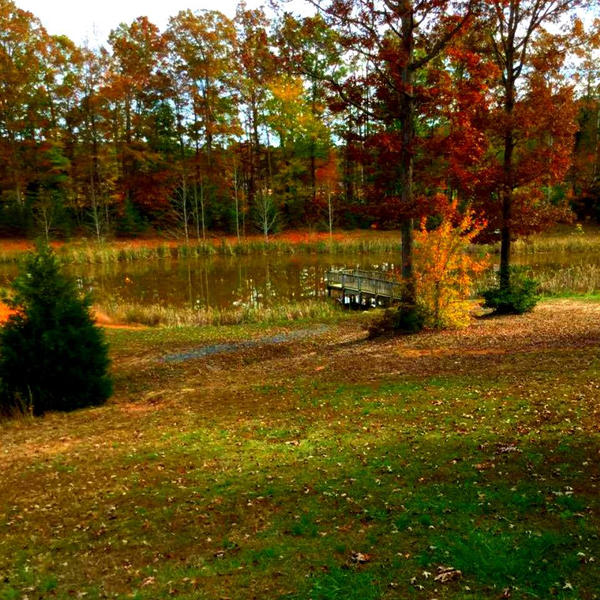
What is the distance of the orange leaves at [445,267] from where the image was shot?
13.8 metres

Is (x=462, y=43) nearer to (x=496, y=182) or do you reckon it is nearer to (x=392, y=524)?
(x=496, y=182)

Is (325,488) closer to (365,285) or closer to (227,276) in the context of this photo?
(365,285)

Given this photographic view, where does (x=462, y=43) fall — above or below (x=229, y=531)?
above

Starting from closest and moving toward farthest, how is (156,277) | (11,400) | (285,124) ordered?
(11,400), (156,277), (285,124)

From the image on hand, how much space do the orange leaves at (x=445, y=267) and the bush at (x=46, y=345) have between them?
826 cm

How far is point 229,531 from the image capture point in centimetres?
504

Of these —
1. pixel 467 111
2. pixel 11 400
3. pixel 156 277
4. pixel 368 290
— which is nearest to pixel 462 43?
pixel 467 111

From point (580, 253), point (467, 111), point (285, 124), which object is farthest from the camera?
point (285, 124)

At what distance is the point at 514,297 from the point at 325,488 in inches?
500

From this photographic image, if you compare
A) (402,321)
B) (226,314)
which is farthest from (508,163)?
(226,314)

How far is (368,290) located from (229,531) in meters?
18.1

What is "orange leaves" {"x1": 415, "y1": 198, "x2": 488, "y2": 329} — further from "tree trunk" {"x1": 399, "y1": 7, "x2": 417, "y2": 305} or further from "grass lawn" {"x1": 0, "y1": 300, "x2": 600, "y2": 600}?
"grass lawn" {"x1": 0, "y1": 300, "x2": 600, "y2": 600}

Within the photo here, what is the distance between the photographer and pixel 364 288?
2278 cm

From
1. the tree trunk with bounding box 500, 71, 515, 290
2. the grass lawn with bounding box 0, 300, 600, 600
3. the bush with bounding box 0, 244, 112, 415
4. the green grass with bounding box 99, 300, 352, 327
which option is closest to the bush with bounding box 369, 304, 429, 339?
the grass lawn with bounding box 0, 300, 600, 600
